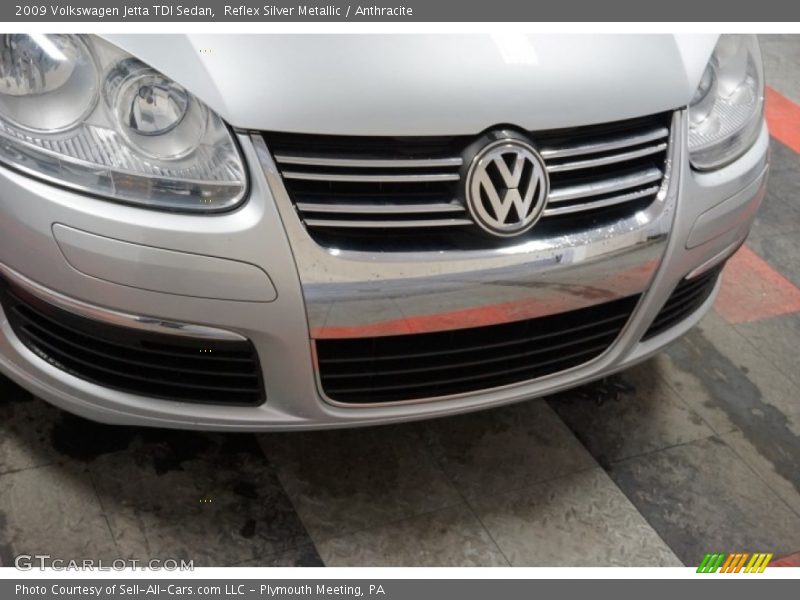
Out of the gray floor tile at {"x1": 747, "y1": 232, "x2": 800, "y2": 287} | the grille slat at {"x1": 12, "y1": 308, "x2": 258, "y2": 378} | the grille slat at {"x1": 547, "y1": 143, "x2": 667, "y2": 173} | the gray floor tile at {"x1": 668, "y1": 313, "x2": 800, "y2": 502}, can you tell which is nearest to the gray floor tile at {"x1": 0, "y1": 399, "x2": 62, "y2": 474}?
the grille slat at {"x1": 12, "y1": 308, "x2": 258, "y2": 378}

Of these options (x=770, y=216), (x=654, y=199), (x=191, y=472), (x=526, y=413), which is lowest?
(x=770, y=216)

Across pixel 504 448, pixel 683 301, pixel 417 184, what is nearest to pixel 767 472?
pixel 683 301

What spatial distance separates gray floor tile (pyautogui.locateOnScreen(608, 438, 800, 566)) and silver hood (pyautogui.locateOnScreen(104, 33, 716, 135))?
796 mm

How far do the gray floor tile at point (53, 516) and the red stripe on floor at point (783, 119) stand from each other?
2728 mm

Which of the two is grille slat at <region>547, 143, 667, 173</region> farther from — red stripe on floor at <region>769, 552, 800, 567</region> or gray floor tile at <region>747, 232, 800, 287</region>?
gray floor tile at <region>747, 232, 800, 287</region>

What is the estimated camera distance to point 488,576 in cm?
189

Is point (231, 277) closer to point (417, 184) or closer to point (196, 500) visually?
point (417, 184)

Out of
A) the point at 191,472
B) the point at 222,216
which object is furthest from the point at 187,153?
the point at 191,472

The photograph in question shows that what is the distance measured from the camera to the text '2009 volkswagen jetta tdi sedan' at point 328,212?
1.52 metres

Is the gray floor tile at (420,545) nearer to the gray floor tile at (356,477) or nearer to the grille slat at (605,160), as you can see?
the gray floor tile at (356,477)

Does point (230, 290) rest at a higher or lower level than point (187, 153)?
lower

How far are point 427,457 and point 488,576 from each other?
11.4 inches

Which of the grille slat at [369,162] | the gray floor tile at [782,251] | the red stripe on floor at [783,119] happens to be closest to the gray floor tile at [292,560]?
the grille slat at [369,162]

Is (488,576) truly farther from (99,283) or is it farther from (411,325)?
(99,283)
